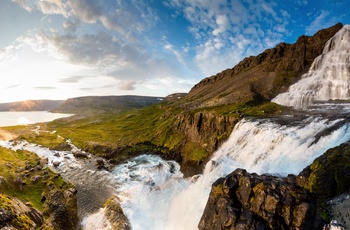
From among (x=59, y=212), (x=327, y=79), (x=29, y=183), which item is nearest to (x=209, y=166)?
(x=59, y=212)

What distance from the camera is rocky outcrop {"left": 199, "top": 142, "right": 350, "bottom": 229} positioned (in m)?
21.1

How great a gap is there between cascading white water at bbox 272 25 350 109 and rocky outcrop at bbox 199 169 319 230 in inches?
2193

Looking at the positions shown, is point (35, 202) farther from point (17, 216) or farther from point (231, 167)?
point (231, 167)

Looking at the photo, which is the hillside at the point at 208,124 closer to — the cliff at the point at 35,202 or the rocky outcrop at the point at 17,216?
the cliff at the point at 35,202

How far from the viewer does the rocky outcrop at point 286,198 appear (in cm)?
2109

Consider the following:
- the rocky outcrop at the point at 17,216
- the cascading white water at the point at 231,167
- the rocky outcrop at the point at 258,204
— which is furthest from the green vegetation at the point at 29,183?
the rocky outcrop at the point at 258,204

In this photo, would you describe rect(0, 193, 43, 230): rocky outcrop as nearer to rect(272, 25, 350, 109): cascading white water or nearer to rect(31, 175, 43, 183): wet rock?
rect(31, 175, 43, 183): wet rock

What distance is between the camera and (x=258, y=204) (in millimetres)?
23297

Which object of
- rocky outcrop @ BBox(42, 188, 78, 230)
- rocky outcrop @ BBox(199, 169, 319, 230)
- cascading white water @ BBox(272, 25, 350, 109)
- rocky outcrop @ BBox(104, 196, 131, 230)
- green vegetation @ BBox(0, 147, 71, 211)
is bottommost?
rocky outcrop @ BBox(104, 196, 131, 230)

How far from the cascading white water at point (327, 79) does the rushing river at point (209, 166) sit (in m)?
0.30

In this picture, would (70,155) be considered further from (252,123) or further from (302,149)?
(302,149)

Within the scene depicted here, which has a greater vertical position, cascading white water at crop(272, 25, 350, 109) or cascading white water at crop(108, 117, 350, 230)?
cascading white water at crop(272, 25, 350, 109)

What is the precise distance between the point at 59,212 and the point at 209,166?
31109 mm

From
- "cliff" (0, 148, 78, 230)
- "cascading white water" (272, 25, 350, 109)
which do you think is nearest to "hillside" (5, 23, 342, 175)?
"cascading white water" (272, 25, 350, 109)
